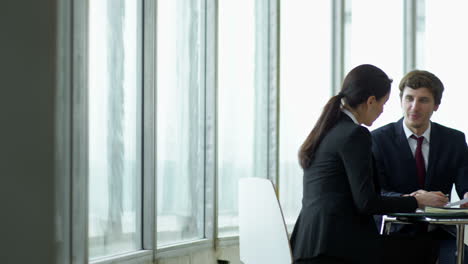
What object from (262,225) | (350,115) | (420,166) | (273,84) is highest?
(273,84)

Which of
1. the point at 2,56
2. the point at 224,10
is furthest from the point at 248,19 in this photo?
the point at 2,56

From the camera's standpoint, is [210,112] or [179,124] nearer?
[179,124]

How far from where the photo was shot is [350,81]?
244cm

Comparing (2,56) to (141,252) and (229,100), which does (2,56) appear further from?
(229,100)

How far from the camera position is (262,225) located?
7.49ft

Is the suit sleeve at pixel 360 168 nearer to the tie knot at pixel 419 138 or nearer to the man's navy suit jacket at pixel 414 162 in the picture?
the man's navy suit jacket at pixel 414 162

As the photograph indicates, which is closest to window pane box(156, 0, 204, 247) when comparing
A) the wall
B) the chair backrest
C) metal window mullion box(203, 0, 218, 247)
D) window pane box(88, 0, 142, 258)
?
metal window mullion box(203, 0, 218, 247)

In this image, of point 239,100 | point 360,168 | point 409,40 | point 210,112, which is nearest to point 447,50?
point 409,40

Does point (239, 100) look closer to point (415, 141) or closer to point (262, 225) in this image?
point (415, 141)

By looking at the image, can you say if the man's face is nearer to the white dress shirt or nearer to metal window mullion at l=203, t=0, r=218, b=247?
the white dress shirt

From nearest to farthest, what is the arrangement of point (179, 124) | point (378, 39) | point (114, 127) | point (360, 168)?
1. point (360, 168)
2. point (114, 127)
3. point (179, 124)
4. point (378, 39)

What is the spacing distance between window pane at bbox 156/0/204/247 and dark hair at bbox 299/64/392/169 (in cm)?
142

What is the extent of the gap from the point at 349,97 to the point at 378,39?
10.5ft

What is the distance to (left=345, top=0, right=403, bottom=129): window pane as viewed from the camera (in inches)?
208
